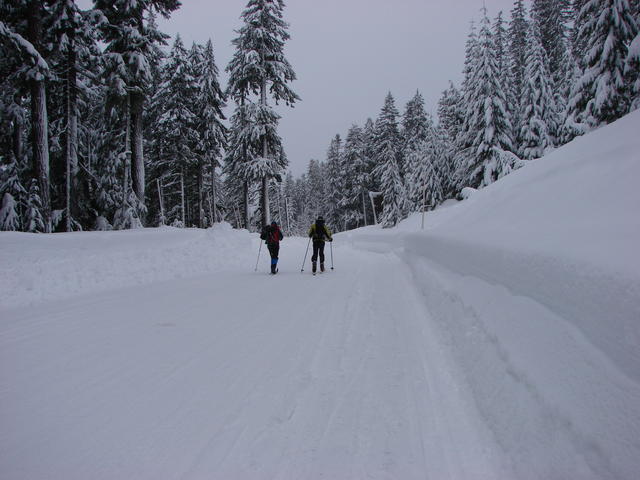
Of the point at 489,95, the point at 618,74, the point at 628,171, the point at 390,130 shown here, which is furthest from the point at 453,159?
the point at 628,171

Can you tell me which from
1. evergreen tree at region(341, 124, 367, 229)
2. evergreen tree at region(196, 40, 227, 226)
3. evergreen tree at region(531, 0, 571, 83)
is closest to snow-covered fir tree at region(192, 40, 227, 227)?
evergreen tree at region(196, 40, 227, 226)

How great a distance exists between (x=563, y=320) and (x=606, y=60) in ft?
57.8

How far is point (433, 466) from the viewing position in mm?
2326

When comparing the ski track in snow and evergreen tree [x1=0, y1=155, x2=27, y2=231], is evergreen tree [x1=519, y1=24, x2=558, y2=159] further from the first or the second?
evergreen tree [x1=0, y1=155, x2=27, y2=231]

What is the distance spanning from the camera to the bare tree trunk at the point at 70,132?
567 inches

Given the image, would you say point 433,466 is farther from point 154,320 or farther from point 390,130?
point 390,130

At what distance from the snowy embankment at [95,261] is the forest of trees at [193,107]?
425 centimetres

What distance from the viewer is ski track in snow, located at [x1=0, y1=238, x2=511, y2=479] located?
2352 mm

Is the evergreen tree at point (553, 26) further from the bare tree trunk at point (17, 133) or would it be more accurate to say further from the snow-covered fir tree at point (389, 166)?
the bare tree trunk at point (17, 133)

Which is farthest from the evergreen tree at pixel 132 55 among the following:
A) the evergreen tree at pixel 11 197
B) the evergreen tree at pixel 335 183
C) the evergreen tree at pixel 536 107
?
the evergreen tree at pixel 335 183

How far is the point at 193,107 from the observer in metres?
28.9

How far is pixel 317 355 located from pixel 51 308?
5960 mm

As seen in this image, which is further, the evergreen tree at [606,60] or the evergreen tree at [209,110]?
the evergreen tree at [209,110]

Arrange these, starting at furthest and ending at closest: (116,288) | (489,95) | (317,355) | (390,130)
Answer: (390,130) < (489,95) < (116,288) < (317,355)
